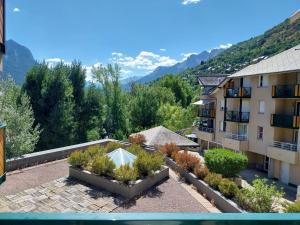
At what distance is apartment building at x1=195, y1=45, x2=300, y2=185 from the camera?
2233 centimetres

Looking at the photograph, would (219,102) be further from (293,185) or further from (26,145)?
(26,145)

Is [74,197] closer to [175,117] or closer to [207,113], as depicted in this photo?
[207,113]

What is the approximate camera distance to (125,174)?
40.0ft

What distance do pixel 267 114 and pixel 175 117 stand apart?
18.6 meters

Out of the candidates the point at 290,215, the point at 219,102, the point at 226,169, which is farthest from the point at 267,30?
the point at 290,215

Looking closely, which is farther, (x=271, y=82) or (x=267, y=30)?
(x=267, y=30)

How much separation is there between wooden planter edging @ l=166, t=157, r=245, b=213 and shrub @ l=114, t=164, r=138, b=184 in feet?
11.6

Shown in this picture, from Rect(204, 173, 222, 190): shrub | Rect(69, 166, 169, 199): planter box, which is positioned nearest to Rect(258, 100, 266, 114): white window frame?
Rect(204, 173, 222, 190): shrub

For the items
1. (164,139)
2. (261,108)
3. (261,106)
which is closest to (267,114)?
(261,108)

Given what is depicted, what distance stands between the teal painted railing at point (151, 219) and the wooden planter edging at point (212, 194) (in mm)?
10296

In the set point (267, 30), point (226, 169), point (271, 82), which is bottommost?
point (226, 169)

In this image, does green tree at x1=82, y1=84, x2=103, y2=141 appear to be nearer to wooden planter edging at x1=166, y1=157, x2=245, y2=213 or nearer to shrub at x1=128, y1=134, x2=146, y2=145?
shrub at x1=128, y1=134, x2=146, y2=145

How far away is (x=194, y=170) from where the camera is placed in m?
15.8

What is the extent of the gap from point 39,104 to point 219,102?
1947 centimetres
